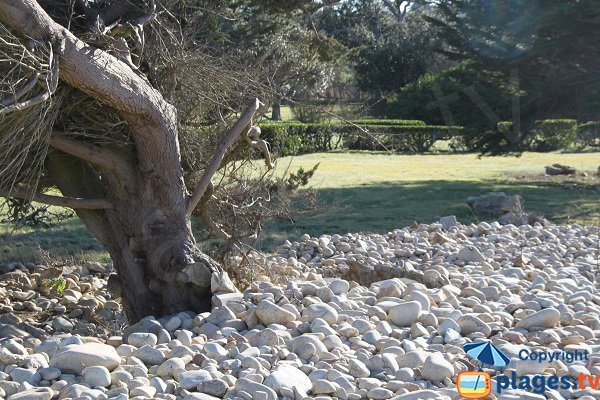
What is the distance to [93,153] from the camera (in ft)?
19.8

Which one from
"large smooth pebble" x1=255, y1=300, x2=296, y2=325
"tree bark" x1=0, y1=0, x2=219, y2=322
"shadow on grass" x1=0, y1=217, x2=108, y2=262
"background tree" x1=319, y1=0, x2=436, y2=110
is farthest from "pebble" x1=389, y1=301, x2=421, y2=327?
"background tree" x1=319, y1=0, x2=436, y2=110

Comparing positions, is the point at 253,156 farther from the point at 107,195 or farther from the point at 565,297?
the point at 565,297

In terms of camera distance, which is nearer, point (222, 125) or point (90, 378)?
point (90, 378)

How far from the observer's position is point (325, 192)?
1593 cm

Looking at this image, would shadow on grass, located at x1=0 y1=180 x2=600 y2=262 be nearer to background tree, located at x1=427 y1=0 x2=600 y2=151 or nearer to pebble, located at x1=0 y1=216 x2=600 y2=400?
Answer: background tree, located at x1=427 y1=0 x2=600 y2=151

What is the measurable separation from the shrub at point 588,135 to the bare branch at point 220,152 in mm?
24750

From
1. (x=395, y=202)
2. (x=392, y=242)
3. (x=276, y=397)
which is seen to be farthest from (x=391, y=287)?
(x=395, y=202)

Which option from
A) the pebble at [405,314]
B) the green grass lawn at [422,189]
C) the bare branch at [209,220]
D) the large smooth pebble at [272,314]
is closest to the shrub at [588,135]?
the green grass lawn at [422,189]

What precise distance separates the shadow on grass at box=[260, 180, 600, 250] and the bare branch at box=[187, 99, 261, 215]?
9.84 ft

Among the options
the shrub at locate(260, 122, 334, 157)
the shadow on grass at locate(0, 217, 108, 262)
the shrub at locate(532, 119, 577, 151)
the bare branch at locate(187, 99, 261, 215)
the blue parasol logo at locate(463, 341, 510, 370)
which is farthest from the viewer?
the shrub at locate(532, 119, 577, 151)

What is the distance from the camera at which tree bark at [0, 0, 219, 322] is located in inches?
231

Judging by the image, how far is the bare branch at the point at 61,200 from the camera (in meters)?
6.00

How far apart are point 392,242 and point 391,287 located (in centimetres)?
415

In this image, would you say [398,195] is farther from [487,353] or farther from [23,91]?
[23,91]
